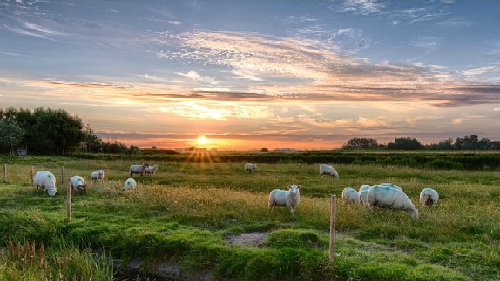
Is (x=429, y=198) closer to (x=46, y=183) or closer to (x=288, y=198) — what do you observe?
(x=288, y=198)

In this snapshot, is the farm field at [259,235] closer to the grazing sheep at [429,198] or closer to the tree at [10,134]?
the grazing sheep at [429,198]

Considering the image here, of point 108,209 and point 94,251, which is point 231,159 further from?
point 94,251

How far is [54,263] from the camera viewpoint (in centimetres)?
1177

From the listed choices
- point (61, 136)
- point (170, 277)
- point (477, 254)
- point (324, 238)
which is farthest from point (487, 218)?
point (61, 136)

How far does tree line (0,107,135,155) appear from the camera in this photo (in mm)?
76625

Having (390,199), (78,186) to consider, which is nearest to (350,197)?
(390,199)

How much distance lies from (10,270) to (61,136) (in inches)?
3144

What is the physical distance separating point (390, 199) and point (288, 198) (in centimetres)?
413

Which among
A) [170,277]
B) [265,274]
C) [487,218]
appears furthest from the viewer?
[487,218]

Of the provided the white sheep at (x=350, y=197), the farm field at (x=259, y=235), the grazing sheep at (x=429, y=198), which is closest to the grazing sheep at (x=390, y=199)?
the farm field at (x=259, y=235)

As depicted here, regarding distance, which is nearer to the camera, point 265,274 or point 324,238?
point 265,274

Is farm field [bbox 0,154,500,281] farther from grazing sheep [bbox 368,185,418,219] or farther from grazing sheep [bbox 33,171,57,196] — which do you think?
grazing sheep [bbox 33,171,57,196]

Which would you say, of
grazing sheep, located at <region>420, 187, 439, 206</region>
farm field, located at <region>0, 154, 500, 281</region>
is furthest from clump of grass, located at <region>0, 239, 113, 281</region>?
grazing sheep, located at <region>420, 187, 439, 206</region>

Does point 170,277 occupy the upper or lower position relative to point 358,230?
lower
